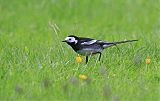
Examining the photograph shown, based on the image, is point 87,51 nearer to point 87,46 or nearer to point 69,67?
point 87,46

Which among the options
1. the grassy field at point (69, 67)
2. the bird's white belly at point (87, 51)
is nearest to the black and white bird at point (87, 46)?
the bird's white belly at point (87, 51)

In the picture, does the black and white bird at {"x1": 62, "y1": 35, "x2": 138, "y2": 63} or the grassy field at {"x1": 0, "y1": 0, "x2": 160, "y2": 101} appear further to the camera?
the black and white bird at {"x1": 62, "y1": 35, "x2": 138, "y2": 63}

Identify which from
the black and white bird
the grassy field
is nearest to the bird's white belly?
the black and white bird

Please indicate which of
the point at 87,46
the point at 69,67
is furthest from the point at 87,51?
the point at 69,67

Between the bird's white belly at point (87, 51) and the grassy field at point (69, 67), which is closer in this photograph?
the grassy field at point (69, 67)

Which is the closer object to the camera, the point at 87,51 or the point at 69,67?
the point at 69,67

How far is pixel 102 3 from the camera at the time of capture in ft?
48.8

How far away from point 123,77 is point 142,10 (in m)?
7.71

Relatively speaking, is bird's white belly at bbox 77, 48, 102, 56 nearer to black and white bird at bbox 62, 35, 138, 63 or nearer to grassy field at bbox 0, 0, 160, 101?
black and white bird at bbox 62, 35, 138, 63

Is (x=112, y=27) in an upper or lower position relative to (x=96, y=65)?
upper

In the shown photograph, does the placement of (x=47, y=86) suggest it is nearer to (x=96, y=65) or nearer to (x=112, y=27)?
(x=96, y=65)

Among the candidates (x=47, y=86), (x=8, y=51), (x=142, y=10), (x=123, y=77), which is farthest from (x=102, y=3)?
(x=47, y=86)

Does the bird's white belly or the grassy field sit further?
the bird's white belly

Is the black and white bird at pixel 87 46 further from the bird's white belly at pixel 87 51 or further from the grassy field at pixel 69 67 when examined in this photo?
the grassy field at pixel 69 67
